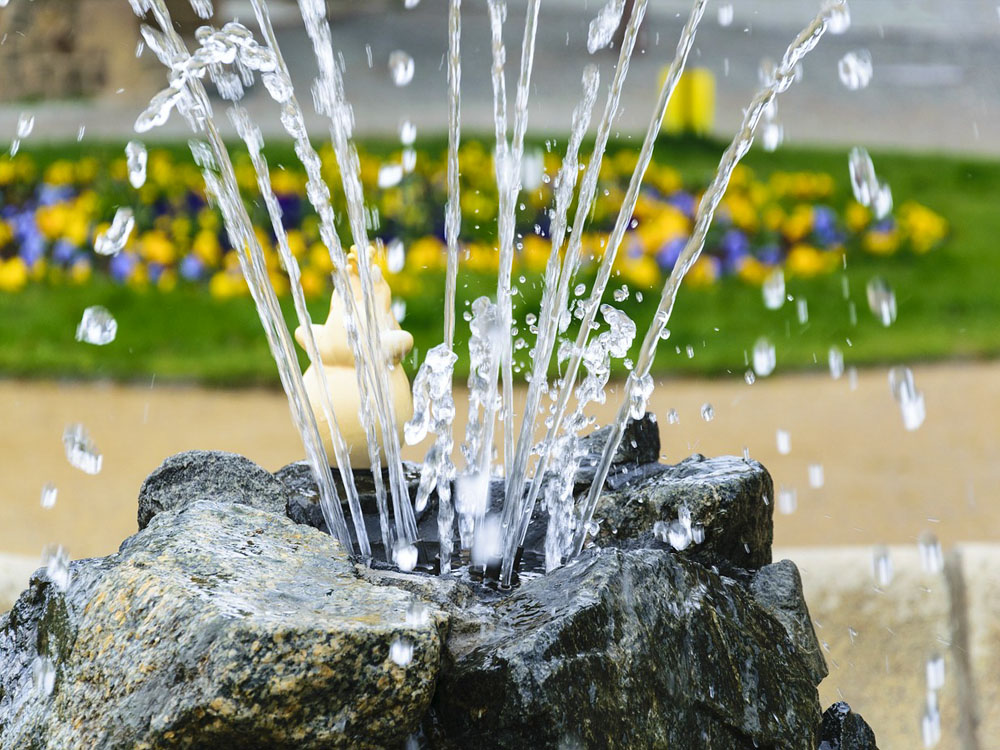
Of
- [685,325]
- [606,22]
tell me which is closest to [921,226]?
[685,325]

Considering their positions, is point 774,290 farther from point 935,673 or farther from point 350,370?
point 350,370

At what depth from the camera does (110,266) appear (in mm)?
5195

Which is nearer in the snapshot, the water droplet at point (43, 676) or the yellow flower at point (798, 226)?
the water droplet at point (43, 676)

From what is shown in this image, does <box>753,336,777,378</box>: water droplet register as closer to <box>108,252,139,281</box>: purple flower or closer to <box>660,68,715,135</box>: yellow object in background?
<box>108,252,139,281</box>: purple flower

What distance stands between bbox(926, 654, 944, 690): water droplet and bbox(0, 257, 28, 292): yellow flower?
3.88 m

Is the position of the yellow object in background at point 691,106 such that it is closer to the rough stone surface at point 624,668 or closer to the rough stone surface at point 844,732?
the rough stone surface at point 844,732

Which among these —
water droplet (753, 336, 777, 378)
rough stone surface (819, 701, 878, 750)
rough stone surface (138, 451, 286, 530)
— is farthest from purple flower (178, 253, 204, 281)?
rough stone surface (819, 701, 878, 750)

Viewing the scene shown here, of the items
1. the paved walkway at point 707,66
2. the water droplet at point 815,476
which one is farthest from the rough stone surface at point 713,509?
the paved walkway at point 707,66

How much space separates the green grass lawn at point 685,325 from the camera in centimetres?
424

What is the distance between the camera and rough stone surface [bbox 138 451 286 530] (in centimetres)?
188

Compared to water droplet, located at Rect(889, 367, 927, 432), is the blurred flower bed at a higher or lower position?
higher

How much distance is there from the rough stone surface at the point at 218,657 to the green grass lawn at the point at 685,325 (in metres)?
2.69

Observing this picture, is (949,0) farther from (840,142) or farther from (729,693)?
(729,693)

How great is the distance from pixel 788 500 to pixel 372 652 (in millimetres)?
2170
